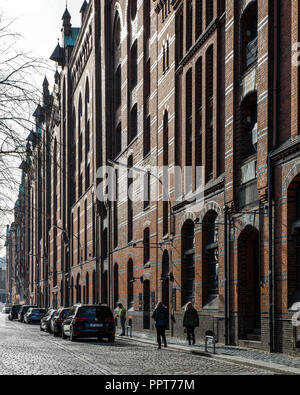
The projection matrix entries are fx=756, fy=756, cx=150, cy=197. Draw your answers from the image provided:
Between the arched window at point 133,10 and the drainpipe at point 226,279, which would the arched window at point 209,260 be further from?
the arched window at point 133,10

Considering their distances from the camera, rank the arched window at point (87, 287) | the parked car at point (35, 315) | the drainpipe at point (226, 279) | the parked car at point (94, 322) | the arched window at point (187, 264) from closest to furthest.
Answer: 1. the drainpipe at point (226, 279)
2. the parked car at point (94, 322)
3. the arched window at point (187, 264)
4. the arched window at point (87, 287)
5. the parked car at point (35, 315)

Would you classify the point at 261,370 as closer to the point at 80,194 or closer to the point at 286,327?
the point at 286,327

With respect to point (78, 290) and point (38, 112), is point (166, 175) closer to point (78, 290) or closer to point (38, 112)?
point (38, 112)

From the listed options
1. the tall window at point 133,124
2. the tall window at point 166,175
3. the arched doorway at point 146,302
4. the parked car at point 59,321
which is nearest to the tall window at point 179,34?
the tall window at point 166,175

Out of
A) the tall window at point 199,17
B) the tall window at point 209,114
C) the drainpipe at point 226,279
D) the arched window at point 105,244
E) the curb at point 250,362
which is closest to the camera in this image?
the curb at point 250,362

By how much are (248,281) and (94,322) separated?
7.45m

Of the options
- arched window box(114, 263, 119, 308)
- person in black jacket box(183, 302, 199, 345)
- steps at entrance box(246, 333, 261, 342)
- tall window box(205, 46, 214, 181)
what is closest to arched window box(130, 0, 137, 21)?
arched window box(114, 263, 119, 308)

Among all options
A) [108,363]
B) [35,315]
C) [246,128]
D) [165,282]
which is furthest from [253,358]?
[35,315]

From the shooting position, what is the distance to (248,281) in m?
25.3

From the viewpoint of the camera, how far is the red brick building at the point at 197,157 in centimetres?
2169

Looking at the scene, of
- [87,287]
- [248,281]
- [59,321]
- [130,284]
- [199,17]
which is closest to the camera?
[248,281]

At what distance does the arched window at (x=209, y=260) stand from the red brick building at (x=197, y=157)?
0.16 feet

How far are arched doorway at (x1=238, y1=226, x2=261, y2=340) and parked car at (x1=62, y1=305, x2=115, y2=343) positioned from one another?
6.44m

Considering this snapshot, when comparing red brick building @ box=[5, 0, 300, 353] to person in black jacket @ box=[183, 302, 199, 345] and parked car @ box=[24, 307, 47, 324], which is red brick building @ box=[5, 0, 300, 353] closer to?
person in black jacket @ box=[183, 302, 199, 345]
